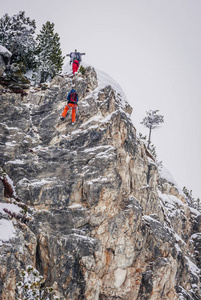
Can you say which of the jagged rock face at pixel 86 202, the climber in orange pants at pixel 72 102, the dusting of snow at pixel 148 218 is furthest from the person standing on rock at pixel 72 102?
the dusting of snow at pixel 148 218

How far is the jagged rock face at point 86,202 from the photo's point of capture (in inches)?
948

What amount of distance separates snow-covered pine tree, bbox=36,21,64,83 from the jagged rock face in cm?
586

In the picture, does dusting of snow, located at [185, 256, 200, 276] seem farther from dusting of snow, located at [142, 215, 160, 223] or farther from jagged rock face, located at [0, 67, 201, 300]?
dusting of snow, located at [142, 215, 160, 223]

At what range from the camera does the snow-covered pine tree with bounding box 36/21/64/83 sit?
39.7 metres

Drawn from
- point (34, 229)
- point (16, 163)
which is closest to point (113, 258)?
point (34, 229)

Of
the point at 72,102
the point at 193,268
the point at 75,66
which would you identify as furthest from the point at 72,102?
the point at 193,268

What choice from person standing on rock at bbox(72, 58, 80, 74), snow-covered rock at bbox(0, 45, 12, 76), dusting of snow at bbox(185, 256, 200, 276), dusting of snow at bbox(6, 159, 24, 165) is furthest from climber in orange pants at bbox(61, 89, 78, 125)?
dusting of snow at bbox(185, 256, 200, 276)

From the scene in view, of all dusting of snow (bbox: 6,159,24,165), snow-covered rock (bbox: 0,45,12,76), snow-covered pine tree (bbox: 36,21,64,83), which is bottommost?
dusting of snow (bbox: 6,159,24,165)

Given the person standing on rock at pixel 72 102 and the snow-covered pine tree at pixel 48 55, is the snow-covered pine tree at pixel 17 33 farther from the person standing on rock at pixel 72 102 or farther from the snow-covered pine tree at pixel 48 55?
the person standing on rock at pixel 72 102

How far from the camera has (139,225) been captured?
28766mm

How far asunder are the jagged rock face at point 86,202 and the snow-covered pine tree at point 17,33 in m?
7.95

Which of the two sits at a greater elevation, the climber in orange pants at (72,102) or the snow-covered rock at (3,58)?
the snow-covered rock at (3,58)

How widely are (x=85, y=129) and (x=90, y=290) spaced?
47.1ft

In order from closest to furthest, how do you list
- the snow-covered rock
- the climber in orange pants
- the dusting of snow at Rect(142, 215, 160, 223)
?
1. the climber in orange pants
2. the dusting of snow at Rect(142, 215, 160, 223)
3. the snow-covered rock
